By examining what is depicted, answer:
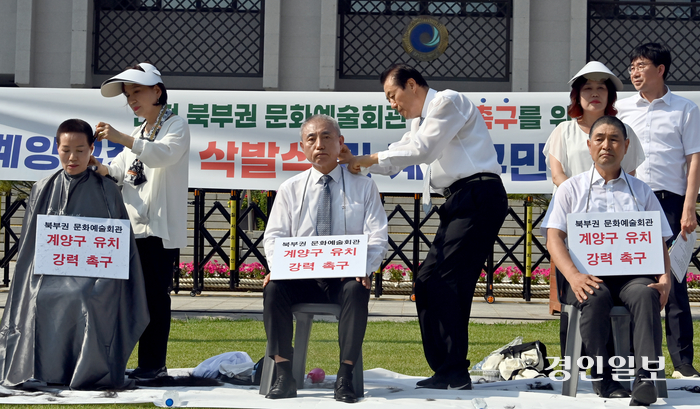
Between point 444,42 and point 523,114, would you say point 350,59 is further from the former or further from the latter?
point 523,114

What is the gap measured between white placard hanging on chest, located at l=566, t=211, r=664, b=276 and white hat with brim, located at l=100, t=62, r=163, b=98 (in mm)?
2471

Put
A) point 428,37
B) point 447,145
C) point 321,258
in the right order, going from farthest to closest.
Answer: point 428,37 < point 447,145 < point 321,258

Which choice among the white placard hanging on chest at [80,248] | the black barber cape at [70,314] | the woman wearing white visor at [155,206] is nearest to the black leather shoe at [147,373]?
the woman wearing white visor at [155,206]

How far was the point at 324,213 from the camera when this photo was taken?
4074 mm

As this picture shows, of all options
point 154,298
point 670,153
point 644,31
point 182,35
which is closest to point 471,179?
point 670,153

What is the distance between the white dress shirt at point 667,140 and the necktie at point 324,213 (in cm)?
203

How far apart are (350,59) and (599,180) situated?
1305 cm

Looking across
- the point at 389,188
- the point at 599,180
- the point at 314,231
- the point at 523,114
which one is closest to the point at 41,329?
the point at 314,231

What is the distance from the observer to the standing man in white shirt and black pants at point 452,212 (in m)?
4.08

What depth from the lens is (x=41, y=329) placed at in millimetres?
3938

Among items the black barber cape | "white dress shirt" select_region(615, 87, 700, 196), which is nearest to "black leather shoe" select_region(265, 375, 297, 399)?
the black barber cape

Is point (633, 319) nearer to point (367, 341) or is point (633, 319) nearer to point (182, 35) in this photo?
point (367, 341)

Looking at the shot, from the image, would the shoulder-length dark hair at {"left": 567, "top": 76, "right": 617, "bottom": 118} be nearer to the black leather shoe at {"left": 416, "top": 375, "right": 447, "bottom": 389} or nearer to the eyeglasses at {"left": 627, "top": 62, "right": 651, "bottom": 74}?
the eyeglasses at {"left": 627, "top": 62, "right": 651, "bottom": 74}

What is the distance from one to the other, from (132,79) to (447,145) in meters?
1.82
